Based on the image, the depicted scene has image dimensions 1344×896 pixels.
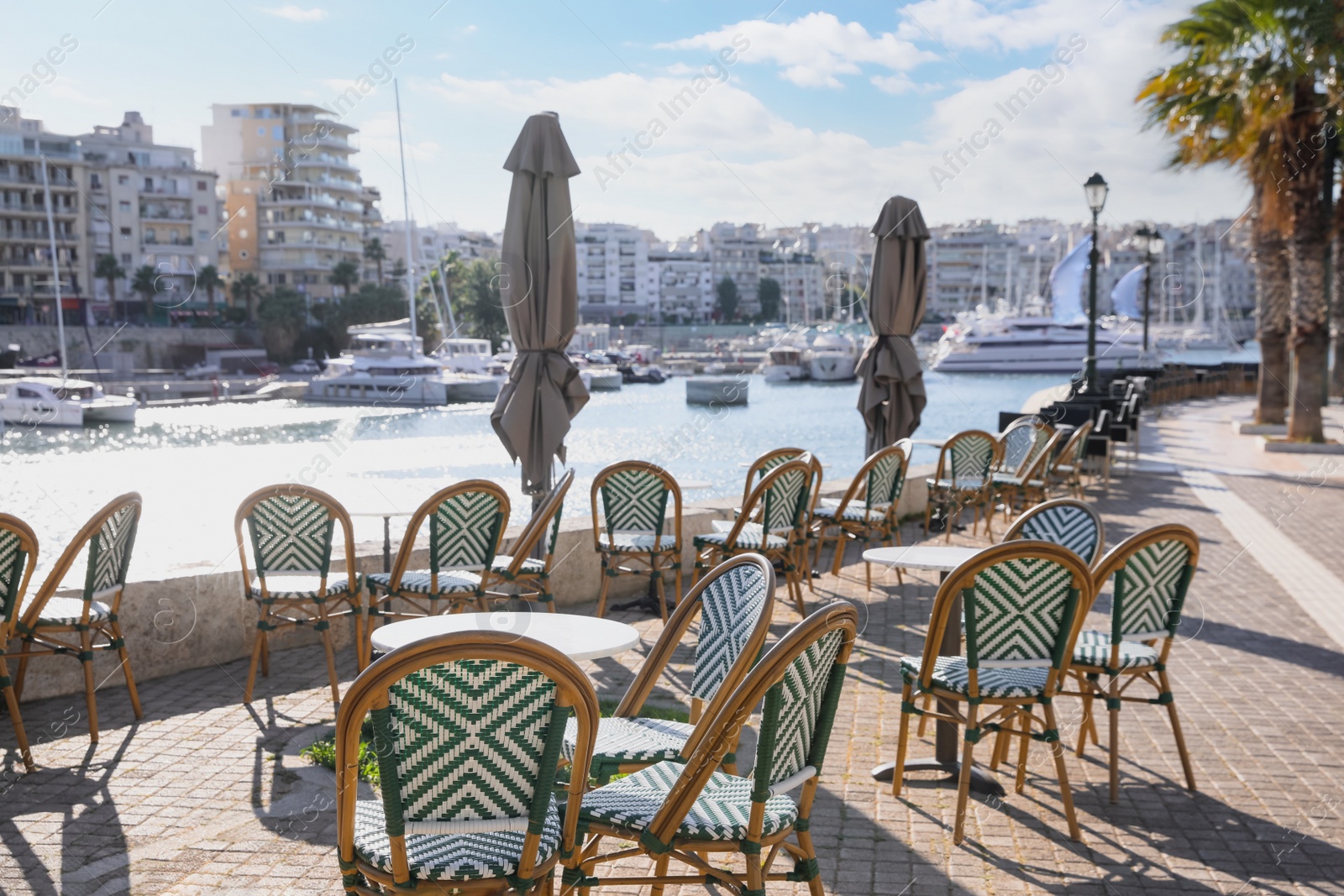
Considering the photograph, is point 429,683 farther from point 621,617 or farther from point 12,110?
point 12,110

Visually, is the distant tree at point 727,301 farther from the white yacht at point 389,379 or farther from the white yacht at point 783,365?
the white yacht at point 389,379

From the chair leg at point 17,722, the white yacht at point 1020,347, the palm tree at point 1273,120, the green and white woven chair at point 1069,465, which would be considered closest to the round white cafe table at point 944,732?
the chair leg at point 17,722

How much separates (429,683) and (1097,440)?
13338 mm

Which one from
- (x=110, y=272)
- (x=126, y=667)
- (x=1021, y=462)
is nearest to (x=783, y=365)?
(x=110, y=272)

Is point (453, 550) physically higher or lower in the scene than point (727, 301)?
lower

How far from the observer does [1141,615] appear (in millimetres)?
4270

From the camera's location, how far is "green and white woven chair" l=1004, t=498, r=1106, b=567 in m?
4.78

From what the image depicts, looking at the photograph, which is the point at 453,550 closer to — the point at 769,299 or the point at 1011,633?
the point at 1011,633

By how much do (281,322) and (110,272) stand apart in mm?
10125

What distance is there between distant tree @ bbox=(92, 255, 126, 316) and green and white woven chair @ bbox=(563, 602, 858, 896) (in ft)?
243

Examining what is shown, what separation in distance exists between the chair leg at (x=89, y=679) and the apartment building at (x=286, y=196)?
77.4 m

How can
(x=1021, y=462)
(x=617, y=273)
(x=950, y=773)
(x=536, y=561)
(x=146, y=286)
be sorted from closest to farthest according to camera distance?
1. (x=950, y=773)
2. (x=536, y=561)
3. (x=1021, y=462)
4. (x=146, y=286)
5. (x=617, y=273)

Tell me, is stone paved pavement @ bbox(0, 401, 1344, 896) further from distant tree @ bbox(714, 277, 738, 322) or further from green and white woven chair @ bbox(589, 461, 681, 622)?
distant tree @ bbox(714, 277, 738, 322)

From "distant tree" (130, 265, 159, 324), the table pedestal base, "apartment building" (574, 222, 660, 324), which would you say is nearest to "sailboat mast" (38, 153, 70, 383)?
"distant tree" (130, 265, 159, 324)
